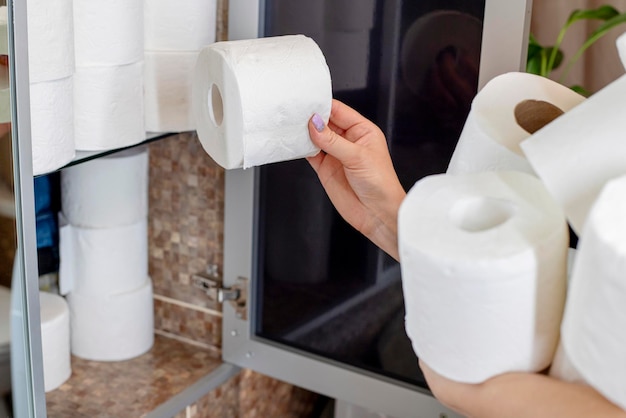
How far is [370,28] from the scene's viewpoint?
101cm

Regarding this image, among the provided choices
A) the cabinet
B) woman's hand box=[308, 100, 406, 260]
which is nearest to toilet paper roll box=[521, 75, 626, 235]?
woman's hand box=[308, 100, 406, 260]

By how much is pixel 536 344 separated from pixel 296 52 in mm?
420

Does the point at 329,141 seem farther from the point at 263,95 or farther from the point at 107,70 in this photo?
the point at 107,70

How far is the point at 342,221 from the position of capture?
1110 millimetres

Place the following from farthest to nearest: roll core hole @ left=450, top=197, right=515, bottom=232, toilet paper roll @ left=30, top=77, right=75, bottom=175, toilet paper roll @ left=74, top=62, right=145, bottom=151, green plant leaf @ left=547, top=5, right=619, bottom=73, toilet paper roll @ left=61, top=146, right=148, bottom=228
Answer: green plant leaf @ left=547, top=5, right=619, bottom=73 < toilet paper roll @ left=61, top=146, right=148, bottom=228 < toilet paper roll @ left=74, top=62, right=145, bottom=151 < toilet paper roll @ left=30, top=77, right=75, bottom=175 < roll core hole @ left=450, top=197, right=515, bottom=232

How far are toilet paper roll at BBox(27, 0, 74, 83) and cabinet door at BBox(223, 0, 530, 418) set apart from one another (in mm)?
298

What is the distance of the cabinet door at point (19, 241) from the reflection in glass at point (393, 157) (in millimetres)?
424

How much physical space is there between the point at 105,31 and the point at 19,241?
269 millimetres

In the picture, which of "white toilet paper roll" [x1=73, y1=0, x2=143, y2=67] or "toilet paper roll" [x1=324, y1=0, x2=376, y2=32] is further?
"toilet paper roll" [x1=324, y1=0, x2=376, y2=32]

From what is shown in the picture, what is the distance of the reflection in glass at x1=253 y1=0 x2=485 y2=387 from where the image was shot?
0.98 m

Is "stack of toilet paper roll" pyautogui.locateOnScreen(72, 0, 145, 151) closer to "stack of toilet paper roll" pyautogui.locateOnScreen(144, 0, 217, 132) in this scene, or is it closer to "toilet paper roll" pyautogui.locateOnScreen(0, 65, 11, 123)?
"stack of toilet paper roll" pyautogui.locateOnScreen(144, 0, 217, 132)

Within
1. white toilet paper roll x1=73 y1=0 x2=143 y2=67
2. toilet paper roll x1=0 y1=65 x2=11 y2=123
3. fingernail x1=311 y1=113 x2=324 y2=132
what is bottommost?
fingernail x1=311 y1=113 x2=324 y2=132

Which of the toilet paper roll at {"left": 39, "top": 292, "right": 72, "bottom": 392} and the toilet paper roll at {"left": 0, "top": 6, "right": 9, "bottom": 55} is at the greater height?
the toilet paper roll at {"left": 0, "top": 6, "right": 9, "bottom": 55}

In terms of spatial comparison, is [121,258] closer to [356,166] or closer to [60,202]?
[60,202]
